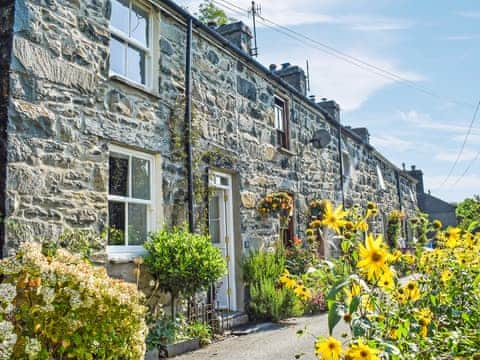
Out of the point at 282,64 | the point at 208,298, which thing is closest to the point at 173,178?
the point at 208,298

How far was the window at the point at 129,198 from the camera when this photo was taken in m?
6.06

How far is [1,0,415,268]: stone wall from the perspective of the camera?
4.96 m

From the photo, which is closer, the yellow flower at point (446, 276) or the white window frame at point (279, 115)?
the yellow flower at point (446, 276)

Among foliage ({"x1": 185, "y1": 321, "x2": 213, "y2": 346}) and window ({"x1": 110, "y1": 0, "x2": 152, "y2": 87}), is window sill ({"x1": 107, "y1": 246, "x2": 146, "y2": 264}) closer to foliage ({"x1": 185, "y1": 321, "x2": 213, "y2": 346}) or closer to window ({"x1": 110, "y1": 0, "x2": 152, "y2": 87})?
foliage ({"x1": 185, "y1": 321, "x2": 213, "y2": 346})

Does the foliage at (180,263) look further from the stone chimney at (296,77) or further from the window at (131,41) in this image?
the stone chimney at (296,77)

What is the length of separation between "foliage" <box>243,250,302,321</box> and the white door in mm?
294

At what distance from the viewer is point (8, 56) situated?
191 inches

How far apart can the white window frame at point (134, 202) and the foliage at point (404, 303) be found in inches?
141

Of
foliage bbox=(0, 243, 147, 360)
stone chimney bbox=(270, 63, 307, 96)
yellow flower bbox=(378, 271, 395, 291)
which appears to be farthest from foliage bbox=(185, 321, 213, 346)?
stone chimney bbox=(270, 63, 307, 96)

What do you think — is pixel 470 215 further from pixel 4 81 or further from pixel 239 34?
pixel 4 81

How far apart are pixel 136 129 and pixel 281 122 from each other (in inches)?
205

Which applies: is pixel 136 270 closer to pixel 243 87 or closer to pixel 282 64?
pixel 243 87

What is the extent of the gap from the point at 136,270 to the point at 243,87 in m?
4.61

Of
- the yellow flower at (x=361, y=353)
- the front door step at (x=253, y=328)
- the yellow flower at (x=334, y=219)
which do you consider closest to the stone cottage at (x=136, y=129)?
the front door step at (x=253, y=328)
